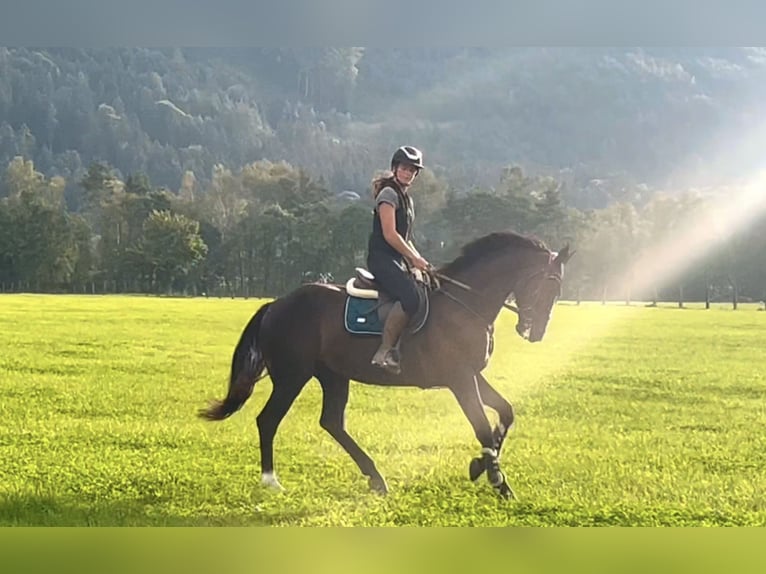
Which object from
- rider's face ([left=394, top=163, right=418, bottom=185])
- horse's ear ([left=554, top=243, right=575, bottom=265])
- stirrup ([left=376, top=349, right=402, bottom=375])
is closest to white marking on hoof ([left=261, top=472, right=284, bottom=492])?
stirrup ([left=376, top=349, right=402, bottom=375])

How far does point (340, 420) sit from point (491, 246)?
4.54 ft

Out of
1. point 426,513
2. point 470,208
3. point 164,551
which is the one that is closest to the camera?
point 164,551

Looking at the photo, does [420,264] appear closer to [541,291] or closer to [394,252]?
[394,252]

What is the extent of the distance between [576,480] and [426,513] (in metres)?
0.91

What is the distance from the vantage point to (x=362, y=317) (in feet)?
16.9

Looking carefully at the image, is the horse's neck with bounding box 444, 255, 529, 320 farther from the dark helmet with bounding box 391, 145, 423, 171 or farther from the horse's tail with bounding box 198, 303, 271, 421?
the horse's tail with bounding box 198, 303, 271, 421

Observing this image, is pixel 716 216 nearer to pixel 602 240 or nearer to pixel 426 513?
pixel 602 240

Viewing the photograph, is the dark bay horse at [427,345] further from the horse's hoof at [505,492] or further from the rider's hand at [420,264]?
Answer: the rider's hand at [420,264]

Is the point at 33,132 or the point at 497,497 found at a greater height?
the point at 33,132

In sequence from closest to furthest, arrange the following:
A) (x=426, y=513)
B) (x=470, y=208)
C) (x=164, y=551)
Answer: (x=164, y=551)
(x=426, y=513)
(x=470, y=208)

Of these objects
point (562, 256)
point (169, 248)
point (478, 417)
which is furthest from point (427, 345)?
point (169, 248)

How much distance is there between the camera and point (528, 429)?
557 cm

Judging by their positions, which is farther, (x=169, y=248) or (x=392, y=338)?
(x=169, y=248)
